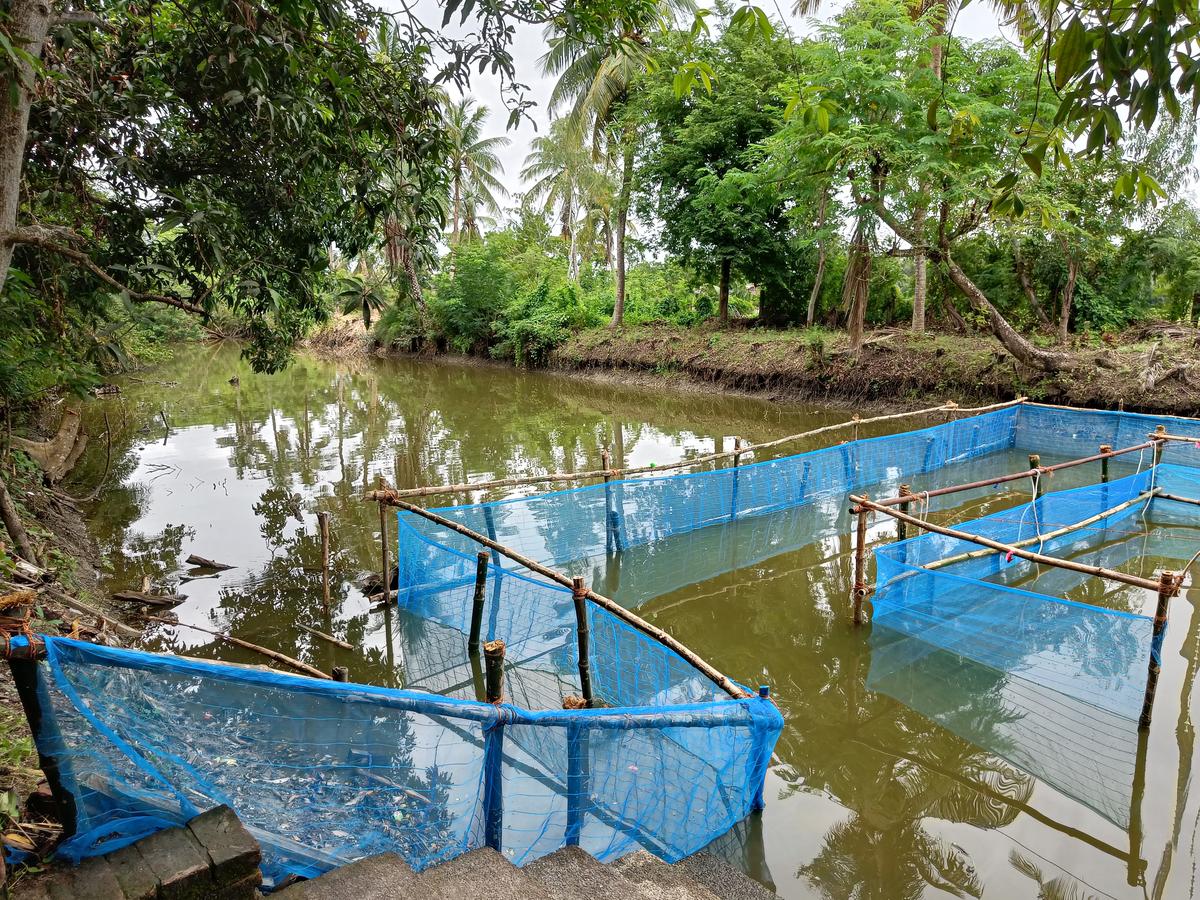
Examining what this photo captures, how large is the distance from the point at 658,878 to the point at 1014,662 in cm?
337

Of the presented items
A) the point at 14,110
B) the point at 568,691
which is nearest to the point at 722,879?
the point at 568,691

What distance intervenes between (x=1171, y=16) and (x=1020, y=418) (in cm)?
1271

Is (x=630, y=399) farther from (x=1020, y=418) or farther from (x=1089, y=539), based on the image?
(x=1089, y=539)

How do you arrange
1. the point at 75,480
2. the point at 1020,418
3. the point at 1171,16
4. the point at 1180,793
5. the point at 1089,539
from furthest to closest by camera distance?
the point at 1020,418, the point at 75,480, the point at 1089,539, the point at 1180,793, the point at 1171,16

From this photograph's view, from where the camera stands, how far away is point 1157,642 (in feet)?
13.7

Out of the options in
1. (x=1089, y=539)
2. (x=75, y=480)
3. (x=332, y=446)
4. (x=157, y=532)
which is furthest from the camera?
(x=332, y=446)

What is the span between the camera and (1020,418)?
493 inches

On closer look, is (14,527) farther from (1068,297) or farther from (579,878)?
(1068,297)

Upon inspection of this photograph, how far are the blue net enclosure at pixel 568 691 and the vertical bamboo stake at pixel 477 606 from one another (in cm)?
14

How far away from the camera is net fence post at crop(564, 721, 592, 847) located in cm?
288

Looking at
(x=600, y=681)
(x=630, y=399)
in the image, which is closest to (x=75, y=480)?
→ (x=600, y=681)

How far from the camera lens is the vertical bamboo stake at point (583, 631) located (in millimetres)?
4336

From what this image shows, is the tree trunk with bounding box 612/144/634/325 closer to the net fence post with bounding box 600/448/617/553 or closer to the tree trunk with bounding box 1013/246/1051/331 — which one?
the tree trunk with bounding box 1013/246/1051/331

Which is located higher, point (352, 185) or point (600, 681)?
point (352, 185)
